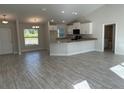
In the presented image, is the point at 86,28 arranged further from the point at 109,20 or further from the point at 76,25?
the point at 109,20

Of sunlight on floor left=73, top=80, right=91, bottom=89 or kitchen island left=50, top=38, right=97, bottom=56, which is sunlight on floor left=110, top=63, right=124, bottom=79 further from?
kitchen island left=50, top=38, right=97, bottom=56

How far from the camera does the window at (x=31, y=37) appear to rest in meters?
9.17

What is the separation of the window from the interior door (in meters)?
1.26

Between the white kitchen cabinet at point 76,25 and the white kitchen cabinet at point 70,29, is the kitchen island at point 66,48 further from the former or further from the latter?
the white kitchen cabinet at point 70,29

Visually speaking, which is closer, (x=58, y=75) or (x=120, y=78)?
(x=120, y=78)

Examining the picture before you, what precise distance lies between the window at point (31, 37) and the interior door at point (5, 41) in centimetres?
126

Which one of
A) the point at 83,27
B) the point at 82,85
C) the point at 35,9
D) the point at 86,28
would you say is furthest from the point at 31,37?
the point at 82,85

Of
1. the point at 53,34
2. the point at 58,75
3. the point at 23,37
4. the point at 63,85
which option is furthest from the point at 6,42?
the point at 63,85

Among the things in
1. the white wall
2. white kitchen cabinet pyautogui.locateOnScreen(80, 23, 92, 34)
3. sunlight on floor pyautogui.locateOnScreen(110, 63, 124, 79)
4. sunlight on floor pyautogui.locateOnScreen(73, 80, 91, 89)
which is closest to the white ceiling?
the white wall

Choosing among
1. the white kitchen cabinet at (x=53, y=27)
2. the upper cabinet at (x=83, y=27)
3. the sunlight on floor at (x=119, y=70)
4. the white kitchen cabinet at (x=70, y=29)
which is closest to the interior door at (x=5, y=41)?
the white kitchen cabinet at (x=53, y=27)

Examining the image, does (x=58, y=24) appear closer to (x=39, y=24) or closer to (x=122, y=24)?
(x=39, y=24)

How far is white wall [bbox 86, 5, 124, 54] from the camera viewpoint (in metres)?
6.78

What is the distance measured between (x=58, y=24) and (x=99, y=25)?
346 centimetres

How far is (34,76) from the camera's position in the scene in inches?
146
